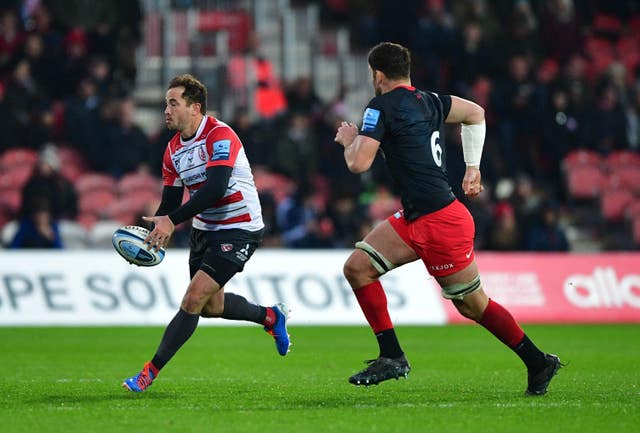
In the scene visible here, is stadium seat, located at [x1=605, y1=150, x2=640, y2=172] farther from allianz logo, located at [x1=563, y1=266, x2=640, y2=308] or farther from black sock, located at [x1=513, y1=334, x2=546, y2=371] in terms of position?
black sock, located at [x1=513, y1=334, x2=546, y2=371]

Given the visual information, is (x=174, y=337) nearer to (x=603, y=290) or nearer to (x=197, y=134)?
(x=197, y=134)

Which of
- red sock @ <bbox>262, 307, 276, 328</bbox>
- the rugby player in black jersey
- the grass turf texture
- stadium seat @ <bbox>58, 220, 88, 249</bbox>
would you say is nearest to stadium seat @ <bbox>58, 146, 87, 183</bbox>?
stadium seat @ <bbox>58, 220, 88, 249</bbox>

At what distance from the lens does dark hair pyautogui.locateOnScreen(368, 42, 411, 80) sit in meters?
8.20

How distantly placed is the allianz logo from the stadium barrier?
16mm

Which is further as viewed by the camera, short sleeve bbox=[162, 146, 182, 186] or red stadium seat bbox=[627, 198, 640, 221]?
red stadium seat bbox=[627, 198, 640, 221]

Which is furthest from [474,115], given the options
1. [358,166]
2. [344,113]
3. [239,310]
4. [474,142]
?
[344,113]

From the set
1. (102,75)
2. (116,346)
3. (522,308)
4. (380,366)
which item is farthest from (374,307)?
(102,75)

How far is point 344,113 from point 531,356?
13.7 meters

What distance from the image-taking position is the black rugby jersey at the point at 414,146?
26.8ft

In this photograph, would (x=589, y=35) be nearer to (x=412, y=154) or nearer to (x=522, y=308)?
(x=522, y=308)

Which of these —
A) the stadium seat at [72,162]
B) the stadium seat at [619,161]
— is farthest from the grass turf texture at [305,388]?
the stadium seat at [619,161]

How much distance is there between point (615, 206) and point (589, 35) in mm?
5004

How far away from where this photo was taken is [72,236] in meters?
18.7

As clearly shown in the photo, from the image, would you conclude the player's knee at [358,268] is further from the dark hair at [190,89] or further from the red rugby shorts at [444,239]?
the dark hair at [190,89]
